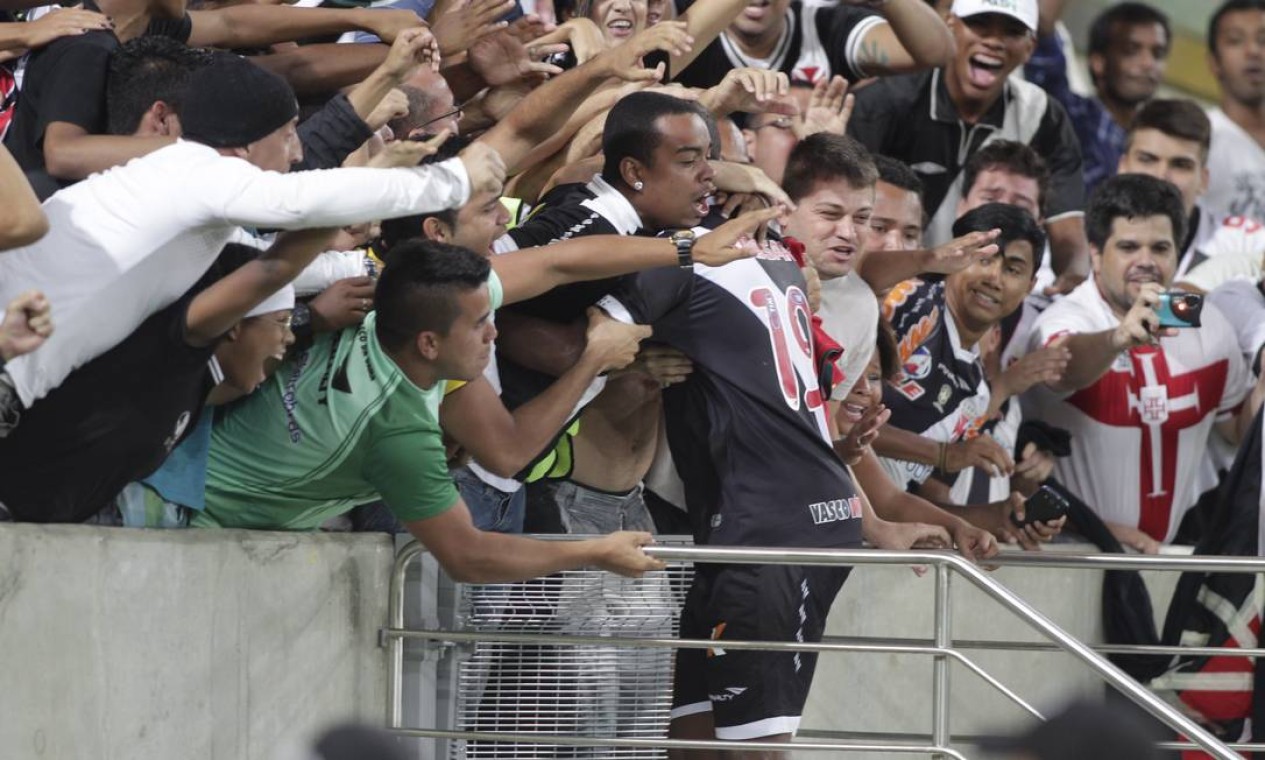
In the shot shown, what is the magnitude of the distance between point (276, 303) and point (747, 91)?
91.4 inches

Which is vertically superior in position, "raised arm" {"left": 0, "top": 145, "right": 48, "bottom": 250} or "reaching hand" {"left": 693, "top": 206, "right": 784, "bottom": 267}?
"raised arm" {"left": 0, "top": 145, "right": 48, "bottom": 250}

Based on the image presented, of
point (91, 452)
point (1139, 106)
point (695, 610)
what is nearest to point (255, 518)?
point (91, 452)

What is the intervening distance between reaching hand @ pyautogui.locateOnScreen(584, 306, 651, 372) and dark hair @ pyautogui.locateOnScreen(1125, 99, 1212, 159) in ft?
17.0

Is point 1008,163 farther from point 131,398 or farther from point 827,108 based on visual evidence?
point 131,398

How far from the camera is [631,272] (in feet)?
18.7

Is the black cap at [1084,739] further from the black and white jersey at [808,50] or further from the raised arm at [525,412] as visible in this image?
the black and white jersey at [808,50]

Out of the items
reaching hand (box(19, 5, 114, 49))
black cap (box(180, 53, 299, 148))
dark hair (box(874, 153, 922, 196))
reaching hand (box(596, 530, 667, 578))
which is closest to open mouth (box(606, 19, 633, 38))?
dark hair (box(874, 153, 922, 196))

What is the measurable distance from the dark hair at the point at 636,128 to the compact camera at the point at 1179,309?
253cm

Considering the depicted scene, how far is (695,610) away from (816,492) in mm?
483

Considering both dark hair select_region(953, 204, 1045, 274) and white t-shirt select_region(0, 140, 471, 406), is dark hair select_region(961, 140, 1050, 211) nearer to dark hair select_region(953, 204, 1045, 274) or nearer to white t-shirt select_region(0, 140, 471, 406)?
dark hair select_region(953, 204, 1045, 274)

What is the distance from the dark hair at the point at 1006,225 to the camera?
8.23m

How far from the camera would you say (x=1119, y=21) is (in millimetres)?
11070

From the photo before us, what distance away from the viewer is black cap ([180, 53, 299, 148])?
16.1 ft

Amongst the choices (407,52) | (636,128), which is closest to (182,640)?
(407,52)
